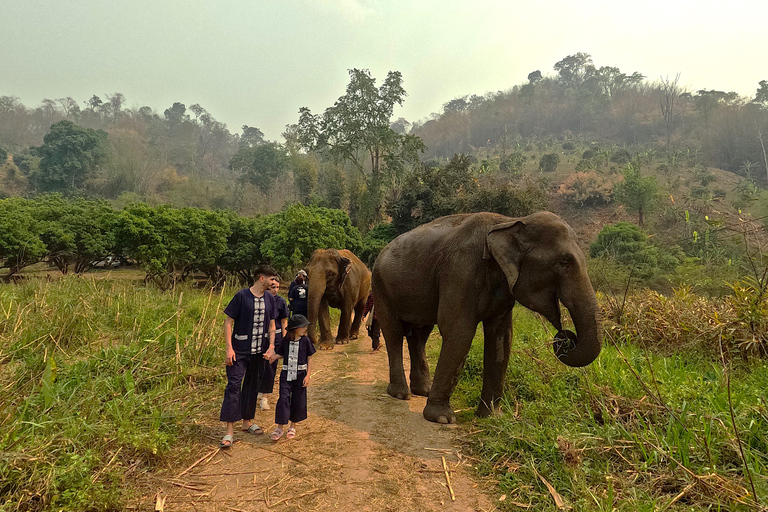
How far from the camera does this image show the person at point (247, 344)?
13.6 ft

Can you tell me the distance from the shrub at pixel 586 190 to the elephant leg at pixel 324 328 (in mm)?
37947

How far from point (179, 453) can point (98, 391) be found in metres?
1.38


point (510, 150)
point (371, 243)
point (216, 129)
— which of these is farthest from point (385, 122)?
point (216, 129)

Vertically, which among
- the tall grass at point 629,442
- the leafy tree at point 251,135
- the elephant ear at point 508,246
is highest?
the leafy tree at point 251,135

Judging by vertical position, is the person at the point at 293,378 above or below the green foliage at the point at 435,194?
below

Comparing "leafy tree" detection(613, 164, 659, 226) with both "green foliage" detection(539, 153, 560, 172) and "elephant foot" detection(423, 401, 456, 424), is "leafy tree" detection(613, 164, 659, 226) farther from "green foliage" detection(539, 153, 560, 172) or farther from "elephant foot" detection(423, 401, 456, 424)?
"elephant foot" detection(423, 401, 456, 424)

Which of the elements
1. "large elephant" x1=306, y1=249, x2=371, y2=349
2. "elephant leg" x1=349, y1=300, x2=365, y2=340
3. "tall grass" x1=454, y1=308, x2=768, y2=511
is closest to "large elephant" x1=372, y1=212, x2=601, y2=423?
"tall grass" x1=454, y1=308, x2=768, y2=511

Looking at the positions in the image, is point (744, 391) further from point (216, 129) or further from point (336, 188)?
point (216, 129)

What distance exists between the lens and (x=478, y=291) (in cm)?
461

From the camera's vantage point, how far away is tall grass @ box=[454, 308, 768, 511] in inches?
115

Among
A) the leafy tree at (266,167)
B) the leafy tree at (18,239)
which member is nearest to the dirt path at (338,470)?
the leafy tree at (18,239)

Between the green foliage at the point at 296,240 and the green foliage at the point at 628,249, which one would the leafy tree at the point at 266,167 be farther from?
the green foliage at the point at 628,249

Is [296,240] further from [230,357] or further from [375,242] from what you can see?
[230,357]

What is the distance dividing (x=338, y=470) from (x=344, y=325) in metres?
6.08
